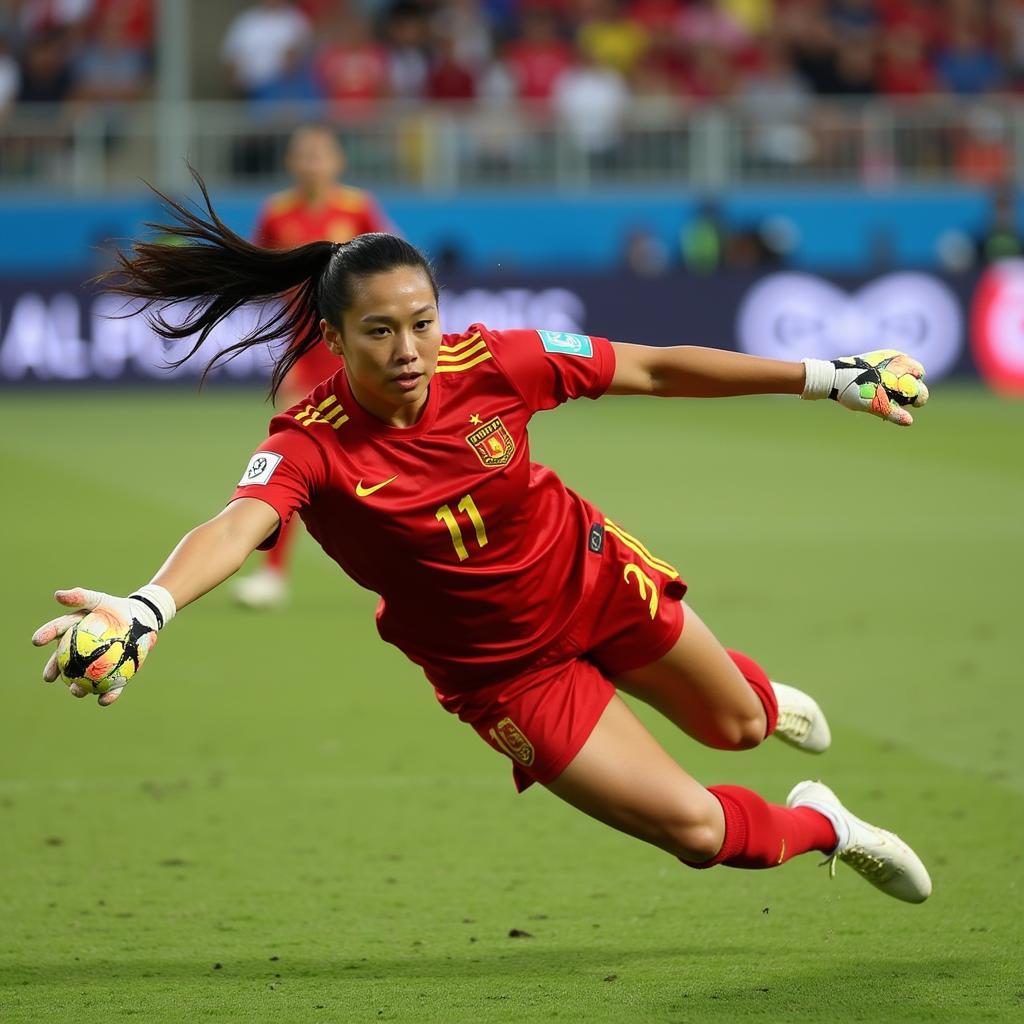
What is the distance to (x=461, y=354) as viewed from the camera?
4539 millimetres

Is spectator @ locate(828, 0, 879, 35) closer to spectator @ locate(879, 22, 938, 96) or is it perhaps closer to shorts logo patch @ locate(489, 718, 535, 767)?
spectator @ locate(879, 22, 938, 96)

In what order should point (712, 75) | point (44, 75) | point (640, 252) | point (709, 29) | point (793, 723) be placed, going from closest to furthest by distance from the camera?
point (793, 723), point (640, 252), point (44, 75), point (712, 75), point (709, 29)

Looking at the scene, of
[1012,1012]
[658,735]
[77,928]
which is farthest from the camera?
Answer: [658,735]

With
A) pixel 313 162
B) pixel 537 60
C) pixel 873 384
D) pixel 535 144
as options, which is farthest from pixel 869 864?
pixel 537 60

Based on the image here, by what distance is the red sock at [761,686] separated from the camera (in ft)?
16.7

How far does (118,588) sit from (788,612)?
11.9 feet

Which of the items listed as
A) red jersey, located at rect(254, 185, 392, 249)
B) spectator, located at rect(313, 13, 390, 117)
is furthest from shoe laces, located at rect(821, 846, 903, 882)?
spectator, located at rect(313, 13, 390, 117)

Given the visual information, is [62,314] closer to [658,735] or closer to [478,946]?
[658,735]

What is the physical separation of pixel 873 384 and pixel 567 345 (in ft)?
2.56

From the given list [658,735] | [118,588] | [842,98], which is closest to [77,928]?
[658,735]

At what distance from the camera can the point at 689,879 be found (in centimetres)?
548

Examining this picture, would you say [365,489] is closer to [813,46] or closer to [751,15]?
[813,46]

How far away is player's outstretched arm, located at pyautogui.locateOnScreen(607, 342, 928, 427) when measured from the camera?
4.57 m

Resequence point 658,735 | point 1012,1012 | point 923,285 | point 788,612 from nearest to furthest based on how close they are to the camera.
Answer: point 1012,1012, point 658,735, point 788,612, point 923,285
